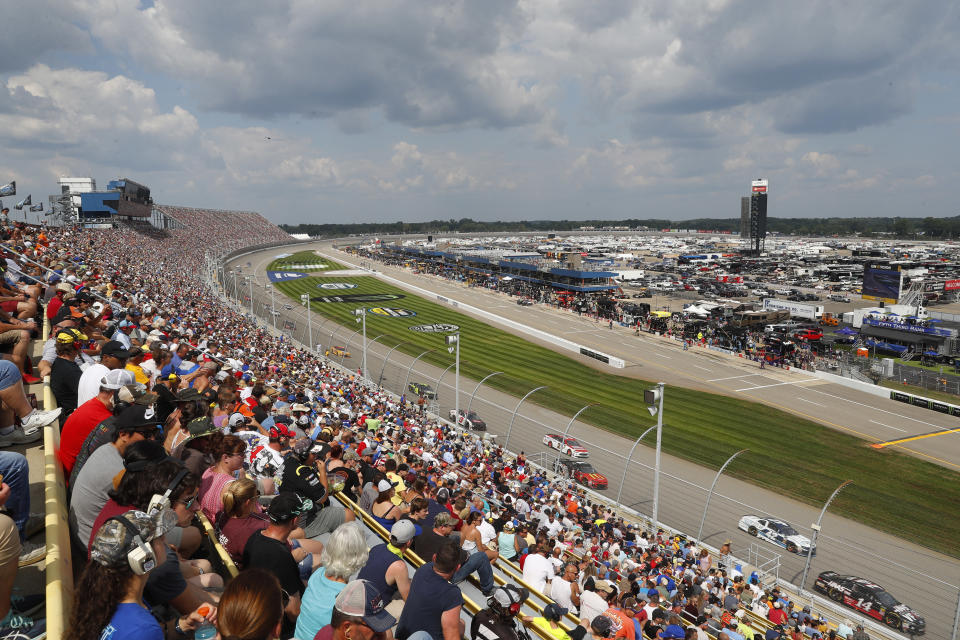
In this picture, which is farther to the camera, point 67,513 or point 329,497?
point 329,497

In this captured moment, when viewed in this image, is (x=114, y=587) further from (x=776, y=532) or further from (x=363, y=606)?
(x=776, y=532)

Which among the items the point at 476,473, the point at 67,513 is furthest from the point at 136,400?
the point at 476,473

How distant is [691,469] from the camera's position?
24062 millimetres

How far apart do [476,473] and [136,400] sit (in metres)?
11.5

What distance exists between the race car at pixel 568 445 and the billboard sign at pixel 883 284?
5873 cm

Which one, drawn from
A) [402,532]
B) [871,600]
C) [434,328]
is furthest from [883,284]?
[402,532]

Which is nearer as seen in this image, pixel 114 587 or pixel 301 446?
pixel 114 587

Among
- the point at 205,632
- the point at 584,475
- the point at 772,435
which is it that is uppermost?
the point at 205,632

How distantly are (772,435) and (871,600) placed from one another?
15.4m

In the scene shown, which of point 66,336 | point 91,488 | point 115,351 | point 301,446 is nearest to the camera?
point 91,488

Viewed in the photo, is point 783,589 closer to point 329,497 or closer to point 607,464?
point 607,464

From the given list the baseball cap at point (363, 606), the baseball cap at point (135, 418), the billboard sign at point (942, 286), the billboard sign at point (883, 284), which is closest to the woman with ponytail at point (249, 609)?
the baseball cap at point (363, 606)

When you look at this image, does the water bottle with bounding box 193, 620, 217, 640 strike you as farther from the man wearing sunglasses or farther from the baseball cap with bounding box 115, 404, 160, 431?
the baseball cap with bounding box 115, 404, 160, 431

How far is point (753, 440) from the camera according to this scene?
28.2m
